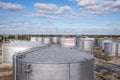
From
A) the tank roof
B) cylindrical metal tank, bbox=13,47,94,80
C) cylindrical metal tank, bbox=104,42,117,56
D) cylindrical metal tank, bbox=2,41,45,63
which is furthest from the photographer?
cylindrical metal tank, bbox=104,42,117,56

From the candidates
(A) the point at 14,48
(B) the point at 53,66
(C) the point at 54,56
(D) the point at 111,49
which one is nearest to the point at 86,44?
(D) the point at 111,49

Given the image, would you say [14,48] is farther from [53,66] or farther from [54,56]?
[53,66]

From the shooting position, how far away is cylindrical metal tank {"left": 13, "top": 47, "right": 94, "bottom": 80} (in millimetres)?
12367

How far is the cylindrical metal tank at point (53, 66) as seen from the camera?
12.4 metres

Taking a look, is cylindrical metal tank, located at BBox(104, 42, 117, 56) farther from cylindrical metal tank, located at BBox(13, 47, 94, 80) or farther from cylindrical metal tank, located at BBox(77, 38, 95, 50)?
cylindrical metal tank, located at BBox(13, 47, 94, 80)

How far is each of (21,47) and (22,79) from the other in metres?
18.2

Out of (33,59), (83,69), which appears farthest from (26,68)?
(83,69)

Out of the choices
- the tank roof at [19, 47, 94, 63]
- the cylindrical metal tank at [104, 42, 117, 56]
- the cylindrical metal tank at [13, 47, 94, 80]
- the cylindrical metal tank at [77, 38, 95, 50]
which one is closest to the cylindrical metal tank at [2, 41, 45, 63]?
the tank roof at [19, 47, 94, 63]

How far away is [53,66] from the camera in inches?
487

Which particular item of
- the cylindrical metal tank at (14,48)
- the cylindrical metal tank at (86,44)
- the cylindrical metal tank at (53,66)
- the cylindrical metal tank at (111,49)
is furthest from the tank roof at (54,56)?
the cylindrical metal tank at (86,44)

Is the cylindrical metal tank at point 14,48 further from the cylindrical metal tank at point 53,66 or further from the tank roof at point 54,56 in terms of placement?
the cylindrical metal tank at point 53,66

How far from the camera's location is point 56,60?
12836mm

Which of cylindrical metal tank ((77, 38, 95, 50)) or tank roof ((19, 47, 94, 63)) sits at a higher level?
tank roof ((19, 47, 94, 63))

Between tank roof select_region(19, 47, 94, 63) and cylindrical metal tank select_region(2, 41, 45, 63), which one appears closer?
tank roof select_region(19, 47, 94, 63)
